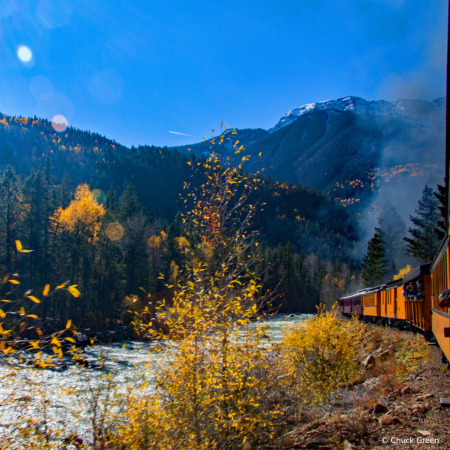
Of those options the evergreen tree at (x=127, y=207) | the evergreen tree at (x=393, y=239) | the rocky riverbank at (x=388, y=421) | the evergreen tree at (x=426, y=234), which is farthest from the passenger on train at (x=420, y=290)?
the evergreen tree at (x=127, y=207)

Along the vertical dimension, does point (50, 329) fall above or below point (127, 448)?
below

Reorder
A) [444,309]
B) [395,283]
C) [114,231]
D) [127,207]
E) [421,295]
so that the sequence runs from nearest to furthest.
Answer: [444,309], [421,295], [395,283], [114,231], [127,207]

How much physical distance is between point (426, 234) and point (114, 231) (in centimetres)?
4171

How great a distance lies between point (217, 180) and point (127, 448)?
4311 millimetres

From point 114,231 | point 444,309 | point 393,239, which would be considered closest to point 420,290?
point 444,309

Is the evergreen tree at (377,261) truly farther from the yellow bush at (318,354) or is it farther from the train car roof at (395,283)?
the yellow bush at (318,354)

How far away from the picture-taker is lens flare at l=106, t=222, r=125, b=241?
48219 millimetres

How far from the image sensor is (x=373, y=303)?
2592 cm

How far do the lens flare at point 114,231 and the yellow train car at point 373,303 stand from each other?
35.2 metres

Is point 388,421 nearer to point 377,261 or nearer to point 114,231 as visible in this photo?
point 114,231

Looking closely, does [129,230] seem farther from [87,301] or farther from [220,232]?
[220,232]

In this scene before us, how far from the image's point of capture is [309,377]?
10562 millimetres

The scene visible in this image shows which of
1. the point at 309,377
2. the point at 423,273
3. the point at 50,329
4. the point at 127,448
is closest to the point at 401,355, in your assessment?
the point at 423,273

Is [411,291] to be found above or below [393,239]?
below
